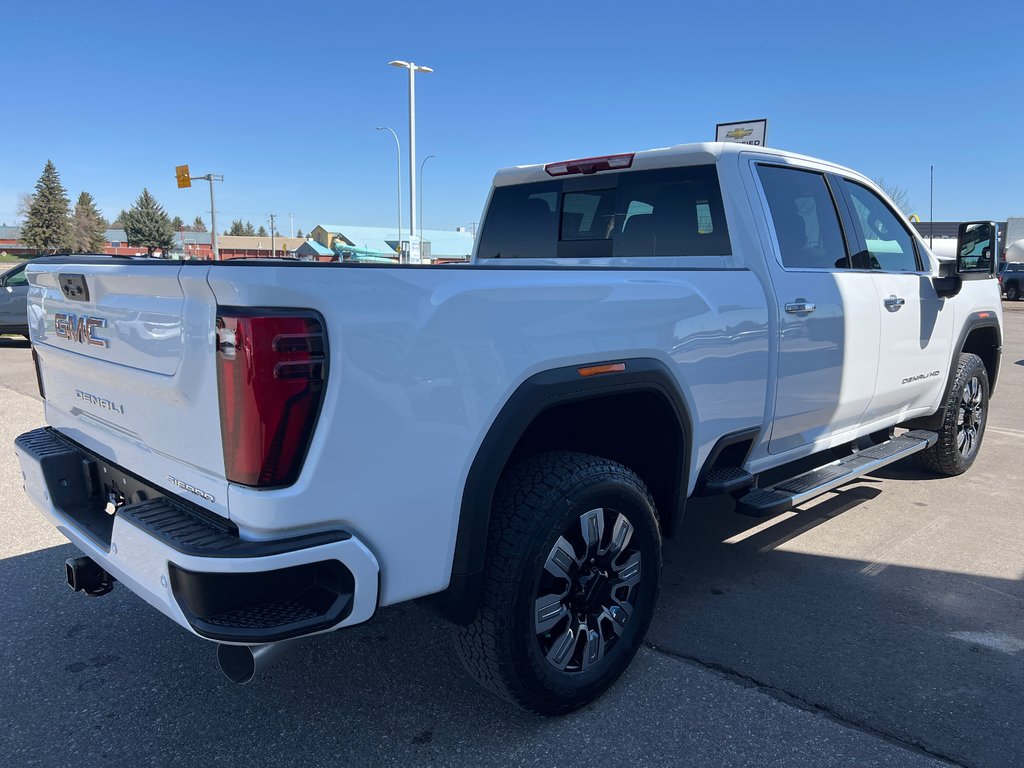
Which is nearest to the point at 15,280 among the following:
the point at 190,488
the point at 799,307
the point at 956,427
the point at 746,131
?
the point at 746,131

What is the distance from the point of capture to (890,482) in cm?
555

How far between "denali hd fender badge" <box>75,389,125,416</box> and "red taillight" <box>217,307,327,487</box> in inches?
27.6

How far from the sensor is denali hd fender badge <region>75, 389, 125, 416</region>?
245 centimetres

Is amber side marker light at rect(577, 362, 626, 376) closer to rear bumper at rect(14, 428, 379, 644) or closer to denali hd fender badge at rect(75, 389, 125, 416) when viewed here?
rear bumper at rect(14, 428, 379, 644)

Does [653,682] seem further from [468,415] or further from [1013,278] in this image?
[1013,278]

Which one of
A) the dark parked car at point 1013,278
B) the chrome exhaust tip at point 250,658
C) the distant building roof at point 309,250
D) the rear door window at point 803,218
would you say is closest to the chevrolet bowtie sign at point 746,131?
the distant building roof at point 309,250

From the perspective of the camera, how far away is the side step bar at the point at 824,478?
3422 millimetres

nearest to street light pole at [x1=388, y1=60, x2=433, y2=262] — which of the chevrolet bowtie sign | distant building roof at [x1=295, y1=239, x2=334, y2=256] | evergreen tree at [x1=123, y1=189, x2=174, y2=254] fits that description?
distant building roof at [x1=295, y1=239, x2=334, y2=256]

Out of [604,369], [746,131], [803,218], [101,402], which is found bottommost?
[101,402]

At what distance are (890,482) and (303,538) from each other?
487cm

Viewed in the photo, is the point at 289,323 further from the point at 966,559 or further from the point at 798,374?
the point at 966,559

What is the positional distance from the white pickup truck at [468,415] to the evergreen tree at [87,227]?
96.6 m

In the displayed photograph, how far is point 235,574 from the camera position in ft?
6.24

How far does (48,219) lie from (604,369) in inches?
4067
